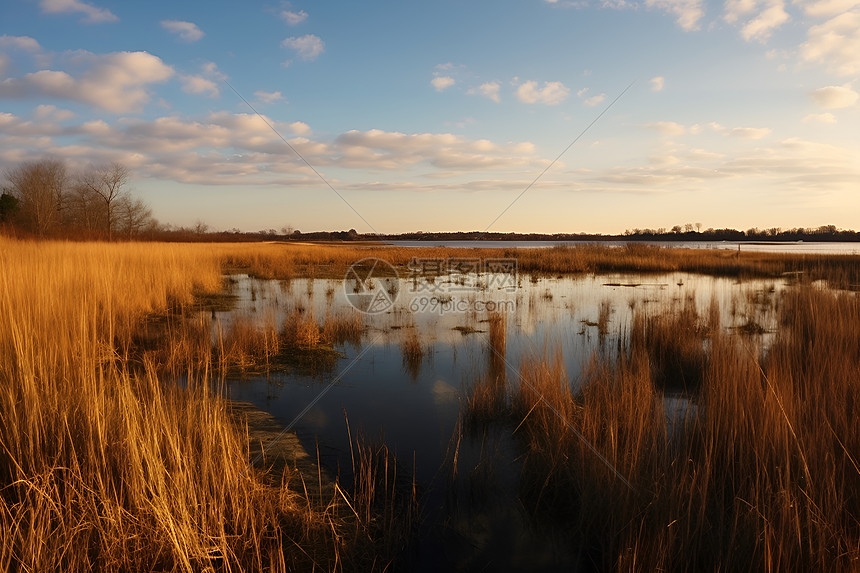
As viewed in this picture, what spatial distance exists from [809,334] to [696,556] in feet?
22.3

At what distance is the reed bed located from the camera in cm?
274

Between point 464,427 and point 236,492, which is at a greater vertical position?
point 236,492

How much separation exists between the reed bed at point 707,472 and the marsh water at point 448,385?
0.35 meters

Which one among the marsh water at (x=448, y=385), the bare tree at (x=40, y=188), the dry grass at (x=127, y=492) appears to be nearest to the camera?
the dry grass at (x=127, y=492)

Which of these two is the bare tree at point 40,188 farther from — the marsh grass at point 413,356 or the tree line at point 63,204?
the marsh grass at point 413,356

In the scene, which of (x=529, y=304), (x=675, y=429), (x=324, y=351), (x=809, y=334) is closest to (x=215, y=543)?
(x=675, y=429)

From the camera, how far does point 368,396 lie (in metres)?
6.28

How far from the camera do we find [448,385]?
22.1ft

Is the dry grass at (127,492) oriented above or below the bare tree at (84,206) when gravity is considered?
below

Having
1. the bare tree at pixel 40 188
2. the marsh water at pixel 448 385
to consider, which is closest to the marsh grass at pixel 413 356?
the marsh water at pixel 448 385

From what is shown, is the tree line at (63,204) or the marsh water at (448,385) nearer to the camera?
the marsh water at (448,385)

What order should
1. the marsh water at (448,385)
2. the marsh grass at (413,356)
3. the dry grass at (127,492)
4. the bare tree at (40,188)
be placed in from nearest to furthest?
1. the dry grass at (127,492)
2. the marsh water at (448,385)
3. the marsh grass at (413,356)
4. the bare tree at (40,188)

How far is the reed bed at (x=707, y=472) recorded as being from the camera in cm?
274

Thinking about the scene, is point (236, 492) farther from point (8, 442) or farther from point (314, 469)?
point (8, 442)
